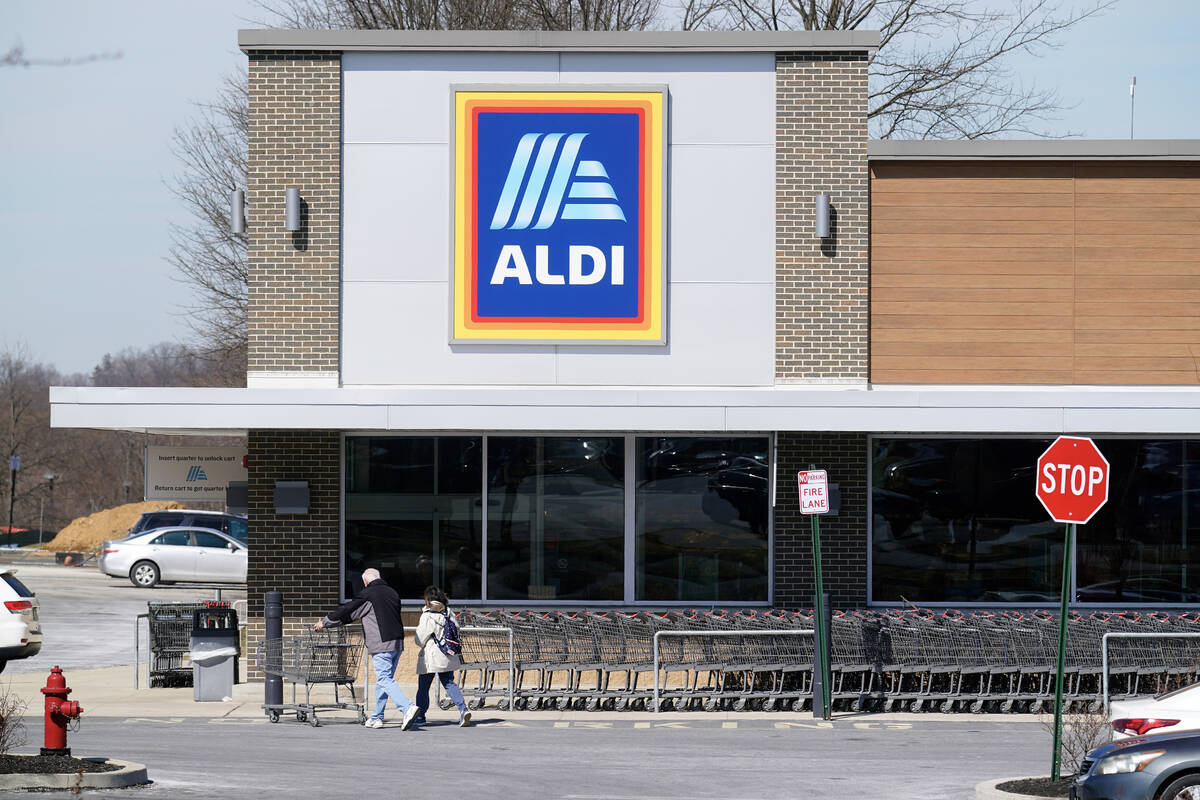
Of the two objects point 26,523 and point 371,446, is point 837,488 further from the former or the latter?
point 26,523

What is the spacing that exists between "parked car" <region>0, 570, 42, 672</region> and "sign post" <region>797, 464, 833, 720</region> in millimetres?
9834

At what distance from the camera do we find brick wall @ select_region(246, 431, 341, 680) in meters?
19.7

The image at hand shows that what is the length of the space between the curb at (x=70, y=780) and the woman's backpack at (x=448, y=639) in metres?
4.71

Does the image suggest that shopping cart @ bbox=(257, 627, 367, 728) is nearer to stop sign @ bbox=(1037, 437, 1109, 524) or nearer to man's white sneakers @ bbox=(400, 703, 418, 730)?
man's white sneakers @ bbox=(400, 703, 418, 730)

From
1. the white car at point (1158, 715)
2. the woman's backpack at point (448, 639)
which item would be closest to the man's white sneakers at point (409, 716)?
the woman's backpack at point (448, 639)

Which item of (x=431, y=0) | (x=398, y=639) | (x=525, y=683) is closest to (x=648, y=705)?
(x=525, y=683)

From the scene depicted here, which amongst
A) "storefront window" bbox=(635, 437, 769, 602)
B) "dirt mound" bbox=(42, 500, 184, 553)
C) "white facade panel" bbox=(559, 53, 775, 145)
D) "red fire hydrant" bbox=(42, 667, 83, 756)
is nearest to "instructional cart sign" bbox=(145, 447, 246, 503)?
"storefront window" bbox=(635, 437, 769, 602)

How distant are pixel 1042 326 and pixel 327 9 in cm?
2815

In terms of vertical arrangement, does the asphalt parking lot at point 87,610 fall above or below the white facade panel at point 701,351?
below

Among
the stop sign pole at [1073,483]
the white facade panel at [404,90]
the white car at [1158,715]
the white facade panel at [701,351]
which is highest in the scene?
the white facade panel at [404,90]

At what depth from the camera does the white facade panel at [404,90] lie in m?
20.0

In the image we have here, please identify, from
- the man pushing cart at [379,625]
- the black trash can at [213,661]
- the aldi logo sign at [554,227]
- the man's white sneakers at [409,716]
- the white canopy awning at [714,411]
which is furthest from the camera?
the aldi logo sign at [554,227]

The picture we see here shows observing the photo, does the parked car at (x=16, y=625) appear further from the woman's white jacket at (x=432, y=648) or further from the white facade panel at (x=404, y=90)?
the white facade panel at (x=404, y=90)

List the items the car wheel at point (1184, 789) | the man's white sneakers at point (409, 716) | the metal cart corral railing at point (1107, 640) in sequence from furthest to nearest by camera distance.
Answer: the metal cart corral railing at point (1107, 640), the man's white sneakers at point (409, 716), the car wheel at point (1184, 789)
